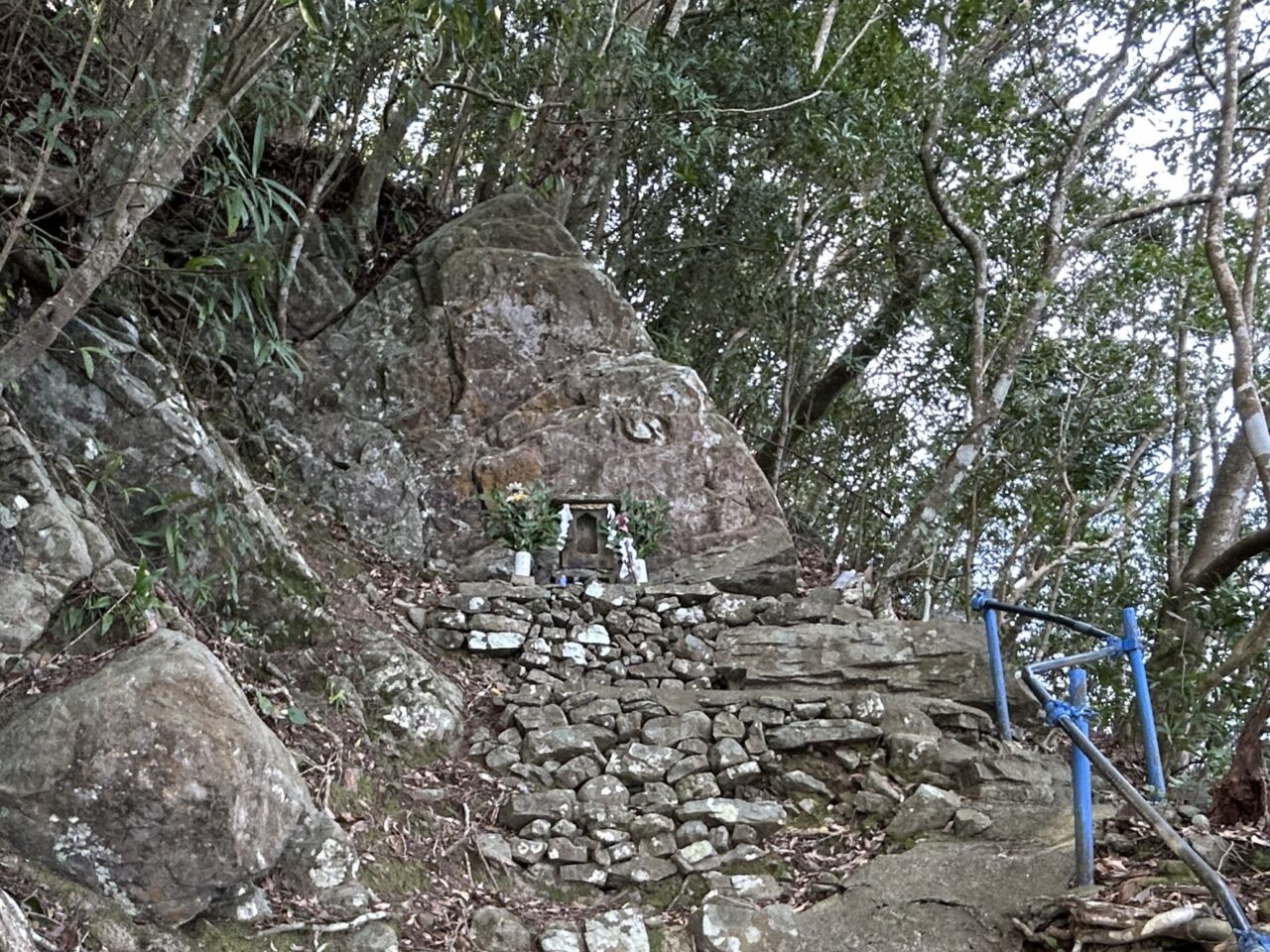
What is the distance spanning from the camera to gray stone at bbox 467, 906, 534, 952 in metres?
3.62

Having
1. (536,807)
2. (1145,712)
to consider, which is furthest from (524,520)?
(1145,712)

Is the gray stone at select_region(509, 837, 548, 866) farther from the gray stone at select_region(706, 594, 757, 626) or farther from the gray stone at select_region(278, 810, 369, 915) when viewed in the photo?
the gray stone at select_region(706, 594, 757, 626)

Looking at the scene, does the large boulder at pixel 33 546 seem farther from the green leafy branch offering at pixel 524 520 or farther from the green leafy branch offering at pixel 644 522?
the green leafy branch offering at pixel 644 522

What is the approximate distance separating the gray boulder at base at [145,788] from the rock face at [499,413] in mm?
3416

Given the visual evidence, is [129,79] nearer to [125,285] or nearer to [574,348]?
[125,285]

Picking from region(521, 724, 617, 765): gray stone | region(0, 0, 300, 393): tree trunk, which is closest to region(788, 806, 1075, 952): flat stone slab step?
region(521, 724, 617, 765): gray stone

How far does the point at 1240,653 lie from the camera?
182 inches

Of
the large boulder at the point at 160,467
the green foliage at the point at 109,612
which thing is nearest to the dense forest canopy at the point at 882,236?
the large boulder at the point at 160,467

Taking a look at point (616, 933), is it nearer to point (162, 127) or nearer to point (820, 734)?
point (820, 734)

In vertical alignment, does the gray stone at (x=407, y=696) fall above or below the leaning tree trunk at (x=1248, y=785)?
below

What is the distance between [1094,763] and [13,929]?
294cm

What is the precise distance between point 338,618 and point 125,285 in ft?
7.89

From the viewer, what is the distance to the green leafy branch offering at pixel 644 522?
696 cm

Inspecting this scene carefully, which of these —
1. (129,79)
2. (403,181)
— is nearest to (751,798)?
(129,79)
